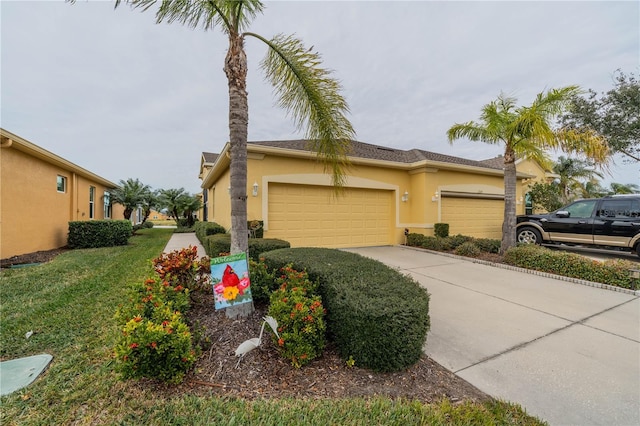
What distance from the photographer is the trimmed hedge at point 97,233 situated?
33.4 feet

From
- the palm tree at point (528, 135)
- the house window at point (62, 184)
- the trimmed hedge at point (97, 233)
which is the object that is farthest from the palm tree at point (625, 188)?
the house window at point (62, 184)

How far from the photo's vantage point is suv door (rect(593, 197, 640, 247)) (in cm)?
727

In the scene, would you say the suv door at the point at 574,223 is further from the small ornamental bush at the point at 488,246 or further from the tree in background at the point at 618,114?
the tree in background at the point at 618,114

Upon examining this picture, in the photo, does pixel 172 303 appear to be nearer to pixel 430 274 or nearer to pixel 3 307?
pixel 3 307

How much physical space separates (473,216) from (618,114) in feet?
27.6

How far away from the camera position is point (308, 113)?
14.7ft

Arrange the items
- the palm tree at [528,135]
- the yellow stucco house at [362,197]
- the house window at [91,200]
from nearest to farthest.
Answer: the palm tree at [528,135] < the yellow stucco house at [362,197] < the house window at [91,200]

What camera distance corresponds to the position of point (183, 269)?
11.5 feet

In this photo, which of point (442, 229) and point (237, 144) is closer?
point (237, 144)

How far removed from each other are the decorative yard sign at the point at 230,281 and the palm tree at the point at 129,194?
56.3ft

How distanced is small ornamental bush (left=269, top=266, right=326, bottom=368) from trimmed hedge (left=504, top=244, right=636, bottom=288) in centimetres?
634

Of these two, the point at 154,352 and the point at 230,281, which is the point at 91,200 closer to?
the point at 230,281

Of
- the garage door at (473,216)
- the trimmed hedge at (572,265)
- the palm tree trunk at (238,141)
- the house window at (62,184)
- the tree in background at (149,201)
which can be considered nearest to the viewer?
the palm tree trunk at (238,141)

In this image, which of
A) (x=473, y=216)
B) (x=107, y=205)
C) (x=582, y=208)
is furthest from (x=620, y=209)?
(x=107, y=205)
